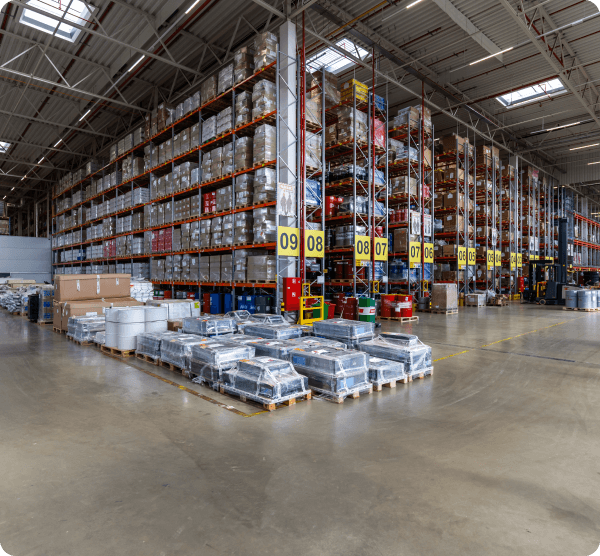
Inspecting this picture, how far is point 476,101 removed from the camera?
53.1ft

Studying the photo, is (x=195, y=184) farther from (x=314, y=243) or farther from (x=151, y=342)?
(x=151, y=342)

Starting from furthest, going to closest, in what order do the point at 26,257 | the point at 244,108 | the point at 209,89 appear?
1. the point at 26,257
2. the point at 209,89
3. the point at 244,108

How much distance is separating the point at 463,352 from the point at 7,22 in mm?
13646

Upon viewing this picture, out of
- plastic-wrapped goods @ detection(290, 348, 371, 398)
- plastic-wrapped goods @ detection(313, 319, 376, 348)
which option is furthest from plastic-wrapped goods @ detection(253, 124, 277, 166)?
plastic-wrapped goods @ detection(290, 348, 371, 398)

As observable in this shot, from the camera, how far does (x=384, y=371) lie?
15.2 feet

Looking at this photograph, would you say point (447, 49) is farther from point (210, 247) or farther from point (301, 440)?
point (301, 440)

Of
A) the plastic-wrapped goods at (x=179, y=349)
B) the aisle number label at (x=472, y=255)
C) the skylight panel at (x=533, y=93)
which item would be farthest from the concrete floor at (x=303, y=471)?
the skylight panel at (x=533, y=93)

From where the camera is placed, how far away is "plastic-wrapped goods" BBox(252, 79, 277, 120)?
9.77 meters

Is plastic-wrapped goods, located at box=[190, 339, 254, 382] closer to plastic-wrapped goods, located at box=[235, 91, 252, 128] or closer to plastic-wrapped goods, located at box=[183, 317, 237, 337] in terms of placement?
plastic-wrapped goods, located at box=[183, 317, 237, 337]

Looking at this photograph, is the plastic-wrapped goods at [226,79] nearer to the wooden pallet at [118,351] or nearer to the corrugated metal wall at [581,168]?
the wooden pallet at [118,351]

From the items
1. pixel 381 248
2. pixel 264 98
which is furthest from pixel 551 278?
pixel 264 98

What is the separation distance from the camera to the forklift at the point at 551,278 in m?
17.4

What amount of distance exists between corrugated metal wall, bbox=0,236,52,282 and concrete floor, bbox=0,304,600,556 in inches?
961

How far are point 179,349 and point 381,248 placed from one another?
8.60 meters
